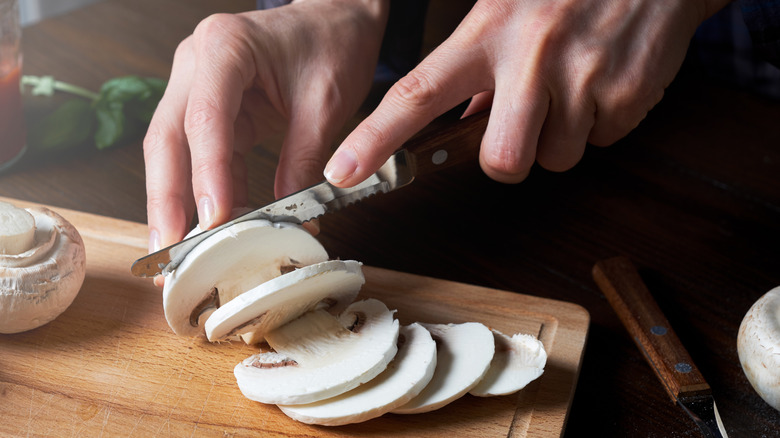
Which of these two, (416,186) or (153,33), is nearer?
(416,186)

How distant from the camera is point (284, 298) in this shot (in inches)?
66.2

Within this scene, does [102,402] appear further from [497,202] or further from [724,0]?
[724,0]

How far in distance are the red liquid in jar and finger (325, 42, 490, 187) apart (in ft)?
4.09

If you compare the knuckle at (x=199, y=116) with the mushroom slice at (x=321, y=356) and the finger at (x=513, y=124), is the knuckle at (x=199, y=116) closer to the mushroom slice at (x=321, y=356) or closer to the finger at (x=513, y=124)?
the mushroom slice at (x=321, y=356)

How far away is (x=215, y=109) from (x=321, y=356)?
670 mm

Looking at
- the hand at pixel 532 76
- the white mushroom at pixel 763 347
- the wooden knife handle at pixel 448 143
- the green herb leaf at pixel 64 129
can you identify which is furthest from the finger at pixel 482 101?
the green herb leaf at pixel 64 129

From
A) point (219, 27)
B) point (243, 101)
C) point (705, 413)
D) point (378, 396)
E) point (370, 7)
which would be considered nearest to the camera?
point (378, 396)

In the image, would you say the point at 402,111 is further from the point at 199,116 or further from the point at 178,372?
the point at 178,372

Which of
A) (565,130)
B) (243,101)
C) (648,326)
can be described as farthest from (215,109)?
(648,326)

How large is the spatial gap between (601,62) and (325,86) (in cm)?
73

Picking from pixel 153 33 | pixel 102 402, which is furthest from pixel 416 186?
pixel 153 33

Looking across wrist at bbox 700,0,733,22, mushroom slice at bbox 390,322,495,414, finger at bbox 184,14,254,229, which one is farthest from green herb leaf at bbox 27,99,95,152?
wrist at bbox 700,0,733,22

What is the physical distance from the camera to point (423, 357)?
65.7 inches

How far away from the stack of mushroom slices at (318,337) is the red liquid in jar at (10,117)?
41.0 inches
